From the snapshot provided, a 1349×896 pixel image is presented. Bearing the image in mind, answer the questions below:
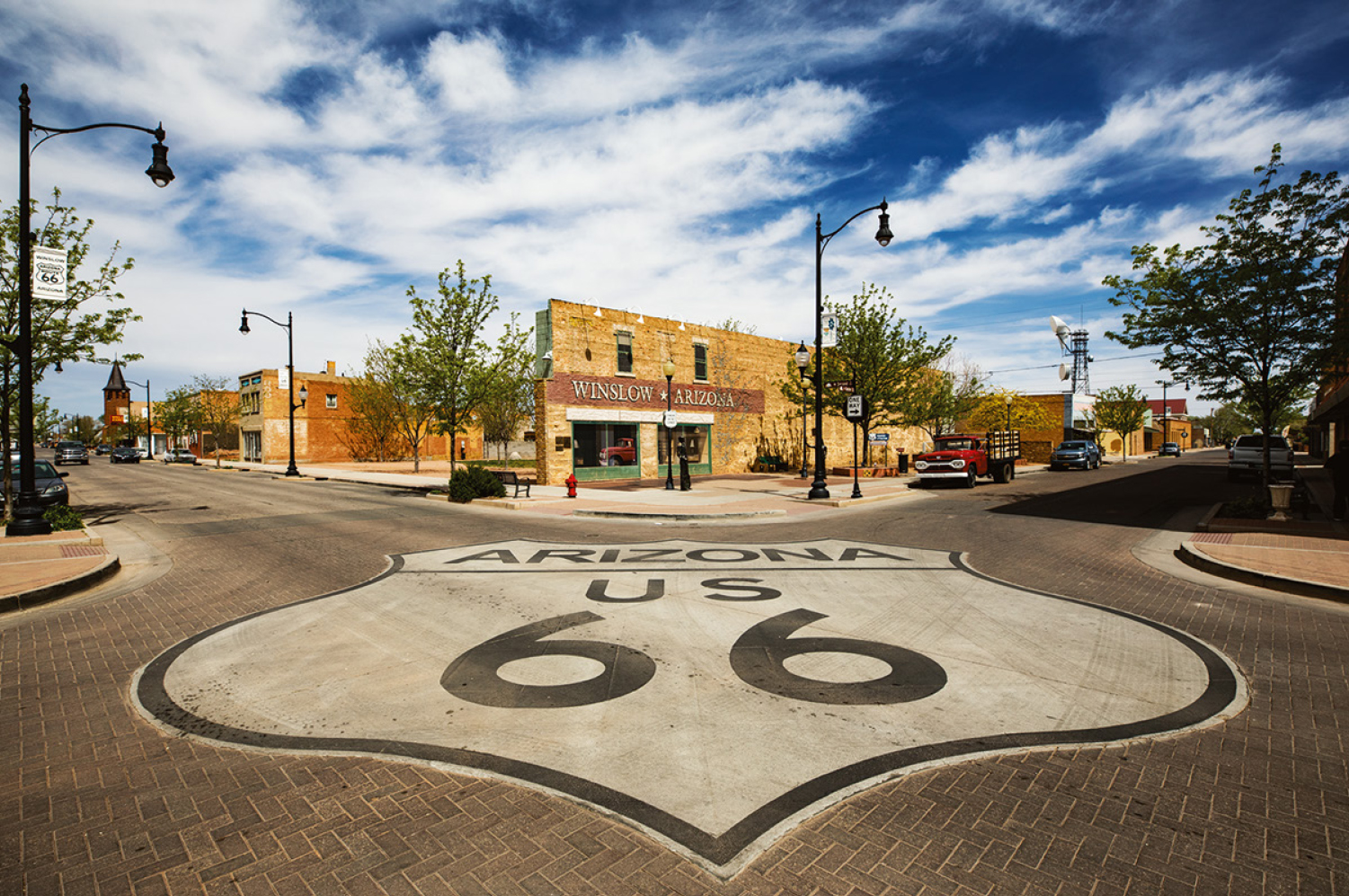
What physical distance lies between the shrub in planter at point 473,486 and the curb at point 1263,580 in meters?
16.7

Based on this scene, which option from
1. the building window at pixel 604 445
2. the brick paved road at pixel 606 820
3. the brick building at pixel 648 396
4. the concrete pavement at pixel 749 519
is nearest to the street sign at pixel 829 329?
the concrete pavement at pixel 749 519

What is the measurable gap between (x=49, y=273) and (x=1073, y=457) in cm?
4182

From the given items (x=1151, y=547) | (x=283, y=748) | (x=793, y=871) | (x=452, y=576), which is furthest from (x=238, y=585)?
(x=1151, y=547)

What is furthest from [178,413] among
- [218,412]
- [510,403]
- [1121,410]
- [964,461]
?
[1121,410]

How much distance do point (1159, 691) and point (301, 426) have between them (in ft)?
185

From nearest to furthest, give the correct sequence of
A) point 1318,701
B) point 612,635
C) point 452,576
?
point 1318,701
point 612,635
point 452,576

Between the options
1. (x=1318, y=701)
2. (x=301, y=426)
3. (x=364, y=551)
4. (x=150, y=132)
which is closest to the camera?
(x=1318, y=701)

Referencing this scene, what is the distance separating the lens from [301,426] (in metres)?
50.0

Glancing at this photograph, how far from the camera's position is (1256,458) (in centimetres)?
2578

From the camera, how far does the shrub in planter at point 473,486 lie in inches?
768

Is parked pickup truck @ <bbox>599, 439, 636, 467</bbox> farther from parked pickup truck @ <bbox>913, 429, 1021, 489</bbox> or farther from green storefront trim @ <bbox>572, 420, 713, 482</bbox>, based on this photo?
parked pickup truck @ <bbox>913, 429, 1021, 489</bbox>

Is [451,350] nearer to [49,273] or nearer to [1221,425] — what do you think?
[49,273]

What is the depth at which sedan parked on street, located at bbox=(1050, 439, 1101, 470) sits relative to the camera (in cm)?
3569

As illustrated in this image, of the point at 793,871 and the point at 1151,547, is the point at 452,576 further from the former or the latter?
the point at 1151,547
